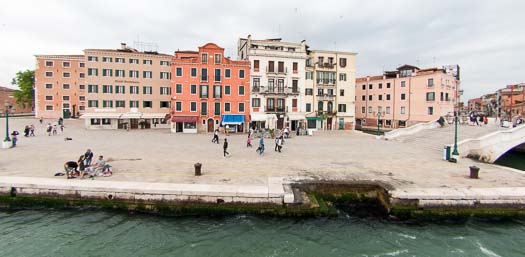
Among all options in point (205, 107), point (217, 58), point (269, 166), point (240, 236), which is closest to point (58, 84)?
point (205, 107)

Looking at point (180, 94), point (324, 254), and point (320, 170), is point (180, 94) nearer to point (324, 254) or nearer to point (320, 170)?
point (320, 170)

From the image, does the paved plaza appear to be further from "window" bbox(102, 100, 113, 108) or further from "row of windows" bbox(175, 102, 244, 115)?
"window" bbox(102, 100, 113, 108)

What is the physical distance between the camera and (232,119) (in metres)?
40.4

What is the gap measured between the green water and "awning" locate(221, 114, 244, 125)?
94.2 feet

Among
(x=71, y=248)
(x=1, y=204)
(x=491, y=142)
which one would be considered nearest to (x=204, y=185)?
(x=71, y=248)

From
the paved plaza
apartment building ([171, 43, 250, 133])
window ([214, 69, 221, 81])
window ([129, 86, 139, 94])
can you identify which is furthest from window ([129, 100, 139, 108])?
the paved plaza

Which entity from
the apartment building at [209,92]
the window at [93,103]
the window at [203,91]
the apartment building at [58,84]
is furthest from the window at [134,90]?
the apartment building at [58,84]

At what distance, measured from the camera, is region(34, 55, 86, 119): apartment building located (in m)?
53.3

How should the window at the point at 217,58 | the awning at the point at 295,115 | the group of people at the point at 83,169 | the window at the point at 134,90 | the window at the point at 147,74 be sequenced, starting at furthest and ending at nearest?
the window at the point at 147,74 → the window at the point at 134,90 → the awning at the point at 295,115 → the window at the point at 217,58 → the group of people at the point at 83,169

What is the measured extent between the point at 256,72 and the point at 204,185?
105 feet

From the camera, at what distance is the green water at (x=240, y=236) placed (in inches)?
352

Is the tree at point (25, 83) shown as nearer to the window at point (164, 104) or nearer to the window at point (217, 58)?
the window at point (164, 104)

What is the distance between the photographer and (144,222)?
1081 centimetres

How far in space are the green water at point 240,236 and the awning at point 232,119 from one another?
2872 cm
